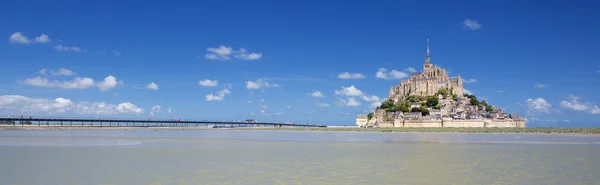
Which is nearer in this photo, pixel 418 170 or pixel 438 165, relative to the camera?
pixel 418 170

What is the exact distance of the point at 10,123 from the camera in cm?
10506

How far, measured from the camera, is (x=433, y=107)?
4668 inches

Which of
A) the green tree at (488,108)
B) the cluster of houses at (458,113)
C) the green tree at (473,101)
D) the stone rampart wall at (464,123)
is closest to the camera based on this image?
the stone rampart wall at (464,123)

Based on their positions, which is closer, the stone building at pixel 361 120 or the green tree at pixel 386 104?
the green tree at pixel 386 104

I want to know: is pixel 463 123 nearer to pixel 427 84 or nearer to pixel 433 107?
pixel 433 107

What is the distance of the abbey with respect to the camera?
127 m

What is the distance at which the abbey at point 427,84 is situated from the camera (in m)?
127

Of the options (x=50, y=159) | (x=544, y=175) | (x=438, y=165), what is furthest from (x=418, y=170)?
(x=50, y=159)

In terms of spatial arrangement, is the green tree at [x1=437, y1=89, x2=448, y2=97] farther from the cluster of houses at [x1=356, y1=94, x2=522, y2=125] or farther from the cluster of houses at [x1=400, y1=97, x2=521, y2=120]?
the cluster of houses at [x1=400, y1=97, x2=521, y2=120]

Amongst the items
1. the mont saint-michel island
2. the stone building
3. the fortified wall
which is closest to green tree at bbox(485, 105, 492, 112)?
the mont saint-michel island

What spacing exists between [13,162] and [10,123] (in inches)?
3824

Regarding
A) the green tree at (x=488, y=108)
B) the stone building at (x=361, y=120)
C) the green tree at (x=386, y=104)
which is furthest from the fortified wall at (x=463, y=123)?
the stone building at (x=361, y=120)

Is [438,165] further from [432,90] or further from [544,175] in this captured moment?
[432,90]

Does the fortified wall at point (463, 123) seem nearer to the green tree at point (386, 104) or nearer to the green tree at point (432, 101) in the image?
the green tree at point (432, 101)
